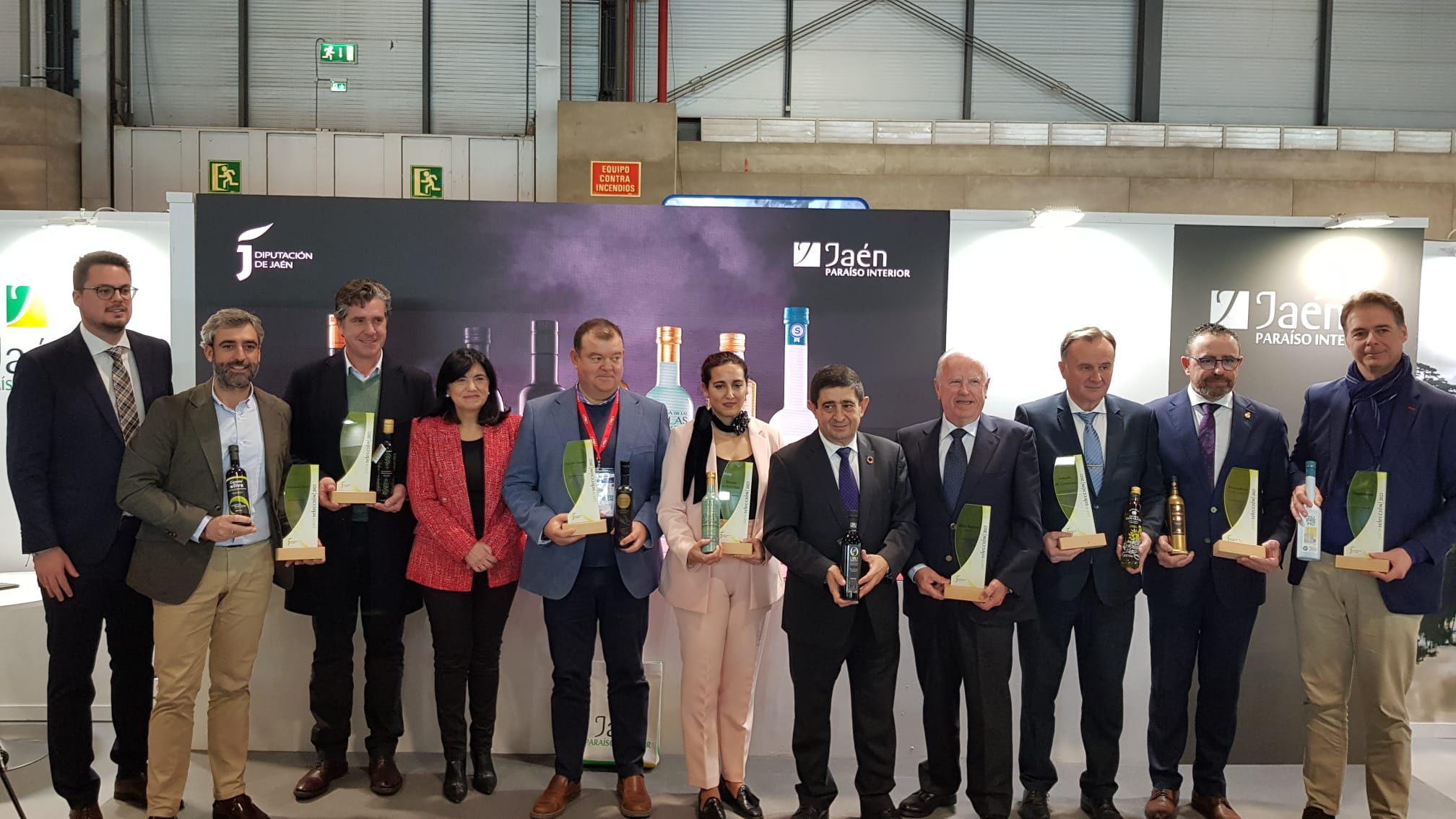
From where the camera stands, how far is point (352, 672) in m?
3.62

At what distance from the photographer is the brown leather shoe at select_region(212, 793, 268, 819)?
A: 3238mm

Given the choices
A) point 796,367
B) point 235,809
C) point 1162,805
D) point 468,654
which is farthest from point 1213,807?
point 235,809

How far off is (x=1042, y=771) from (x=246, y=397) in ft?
10.7

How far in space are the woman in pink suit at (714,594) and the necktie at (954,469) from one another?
64cm

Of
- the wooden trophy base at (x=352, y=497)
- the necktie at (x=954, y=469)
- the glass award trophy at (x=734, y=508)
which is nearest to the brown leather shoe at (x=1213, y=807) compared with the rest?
the necktie at (x=954, y=469)

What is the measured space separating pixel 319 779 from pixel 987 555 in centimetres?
274

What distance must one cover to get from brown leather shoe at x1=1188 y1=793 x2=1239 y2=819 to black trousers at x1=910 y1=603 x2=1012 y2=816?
87 cm

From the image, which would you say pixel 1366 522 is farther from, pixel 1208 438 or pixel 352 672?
pixel 352 672

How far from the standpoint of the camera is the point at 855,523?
9.98 ft

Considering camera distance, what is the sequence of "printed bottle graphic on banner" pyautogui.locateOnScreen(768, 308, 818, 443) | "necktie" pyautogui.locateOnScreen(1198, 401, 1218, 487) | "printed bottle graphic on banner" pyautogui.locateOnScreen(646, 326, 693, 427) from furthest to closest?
1. "printed bottle graphic on banner" pyautogui.locateOnScreen(768, 308, 818, 443)
2. "printed bottle graphic on banner" pyautogui.locateOnScreen(646, 326, 693, 427)
3. "necktie" pyautogui.locateOnScreen(1198, 401, 1218, 487)

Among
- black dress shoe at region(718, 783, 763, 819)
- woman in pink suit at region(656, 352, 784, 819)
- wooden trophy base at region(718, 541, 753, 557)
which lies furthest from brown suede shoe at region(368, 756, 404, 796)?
wooden trophy base at region(718, 541, 753, 557)

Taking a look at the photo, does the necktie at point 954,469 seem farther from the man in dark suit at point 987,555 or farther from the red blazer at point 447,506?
the red blazer at point 447,506

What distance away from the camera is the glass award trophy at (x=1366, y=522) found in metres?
3.09

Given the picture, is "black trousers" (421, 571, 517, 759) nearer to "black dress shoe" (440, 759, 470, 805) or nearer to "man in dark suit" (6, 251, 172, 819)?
"black dress shoe" (440, 759, 470, 805)
